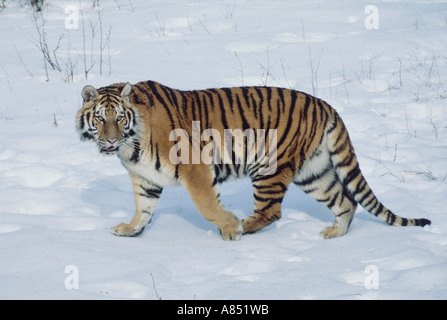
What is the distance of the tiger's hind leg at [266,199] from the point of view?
4230mm

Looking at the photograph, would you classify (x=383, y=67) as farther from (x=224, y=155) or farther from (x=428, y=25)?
(x=224, y=155)

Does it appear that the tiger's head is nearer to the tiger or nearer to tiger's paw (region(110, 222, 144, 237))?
the tiger

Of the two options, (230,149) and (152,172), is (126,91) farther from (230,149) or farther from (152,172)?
(230,149)

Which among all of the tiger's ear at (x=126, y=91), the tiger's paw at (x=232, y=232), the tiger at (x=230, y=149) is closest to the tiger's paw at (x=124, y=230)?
the tiger at (x=230, y=149)

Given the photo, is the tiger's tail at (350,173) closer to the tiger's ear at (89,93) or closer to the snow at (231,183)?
the snow at (231,183)

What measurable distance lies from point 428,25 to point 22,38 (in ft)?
19.9

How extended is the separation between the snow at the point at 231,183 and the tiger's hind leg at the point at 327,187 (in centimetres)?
12

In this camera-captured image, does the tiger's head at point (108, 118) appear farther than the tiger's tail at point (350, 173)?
No

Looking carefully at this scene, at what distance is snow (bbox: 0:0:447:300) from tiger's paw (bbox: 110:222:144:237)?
0.09 m

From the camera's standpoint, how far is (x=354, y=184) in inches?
167

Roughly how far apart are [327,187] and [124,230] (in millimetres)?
1416

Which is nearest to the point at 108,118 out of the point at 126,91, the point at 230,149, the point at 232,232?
the point at 126,91

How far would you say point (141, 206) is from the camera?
14.2 ft

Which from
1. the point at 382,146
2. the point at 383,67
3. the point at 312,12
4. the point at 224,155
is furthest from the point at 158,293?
the point at 312,12
